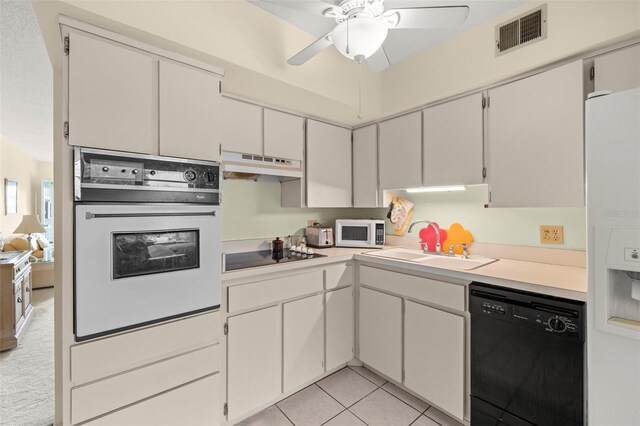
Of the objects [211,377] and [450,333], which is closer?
[211,377]

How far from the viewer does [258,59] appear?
1733 mm

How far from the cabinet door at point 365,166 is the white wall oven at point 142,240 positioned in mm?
1518

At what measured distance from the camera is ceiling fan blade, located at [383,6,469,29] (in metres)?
1.17

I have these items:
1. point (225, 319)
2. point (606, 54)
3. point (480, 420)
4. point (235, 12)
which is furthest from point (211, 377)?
point (606, 54)

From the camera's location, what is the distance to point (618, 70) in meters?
1.45

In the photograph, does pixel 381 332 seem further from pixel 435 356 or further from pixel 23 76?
pixel 23 76

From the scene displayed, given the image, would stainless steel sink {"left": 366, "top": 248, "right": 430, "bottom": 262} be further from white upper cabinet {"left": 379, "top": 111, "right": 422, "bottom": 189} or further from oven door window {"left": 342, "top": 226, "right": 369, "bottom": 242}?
white upper cabinet {"left": 379, "top": 111, "right": 422, "bottom": 189}

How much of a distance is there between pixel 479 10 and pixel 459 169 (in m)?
Answer: 1.00

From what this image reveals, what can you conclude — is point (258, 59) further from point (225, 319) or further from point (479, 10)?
point (225, 319)

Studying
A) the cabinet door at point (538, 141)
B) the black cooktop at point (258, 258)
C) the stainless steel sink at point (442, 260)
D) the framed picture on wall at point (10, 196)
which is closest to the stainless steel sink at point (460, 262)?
the stainless steel sink at point (442, 260)

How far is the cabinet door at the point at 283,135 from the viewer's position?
2232 millimetres

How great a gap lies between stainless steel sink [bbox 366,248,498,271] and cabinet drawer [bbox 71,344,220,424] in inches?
54.8

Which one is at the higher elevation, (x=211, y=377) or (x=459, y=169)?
(x=459, y=169)

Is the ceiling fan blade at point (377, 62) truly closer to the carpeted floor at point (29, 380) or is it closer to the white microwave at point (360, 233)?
the white microwave at point (360, 233)
